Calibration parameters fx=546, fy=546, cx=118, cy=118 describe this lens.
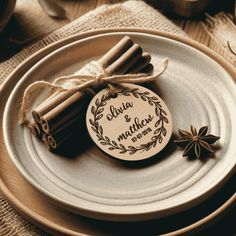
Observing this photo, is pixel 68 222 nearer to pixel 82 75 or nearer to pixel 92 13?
pixel 82 75

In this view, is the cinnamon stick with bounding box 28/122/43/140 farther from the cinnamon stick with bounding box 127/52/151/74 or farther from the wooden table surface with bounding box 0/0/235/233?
the wooden table surface with bounding box 0/0/235/233

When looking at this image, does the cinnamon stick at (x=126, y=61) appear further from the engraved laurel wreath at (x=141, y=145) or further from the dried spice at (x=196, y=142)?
the dried spice at (x=196, y=142)

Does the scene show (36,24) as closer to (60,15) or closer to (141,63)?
(60,15)

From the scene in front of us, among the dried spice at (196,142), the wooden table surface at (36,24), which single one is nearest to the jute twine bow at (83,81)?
the dried spice at (196,142)

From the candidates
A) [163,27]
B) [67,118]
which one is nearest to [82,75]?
[67,118]

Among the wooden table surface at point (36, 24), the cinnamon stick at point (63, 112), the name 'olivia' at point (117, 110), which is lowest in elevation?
the wooden table surface at point (36, 24)

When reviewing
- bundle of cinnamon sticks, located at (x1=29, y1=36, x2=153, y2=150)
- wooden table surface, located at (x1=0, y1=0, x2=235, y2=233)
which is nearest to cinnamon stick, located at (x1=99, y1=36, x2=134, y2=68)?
bundle of cinnamon sticks, located at (x1=29, y1=36, x2=153, y2=150)
